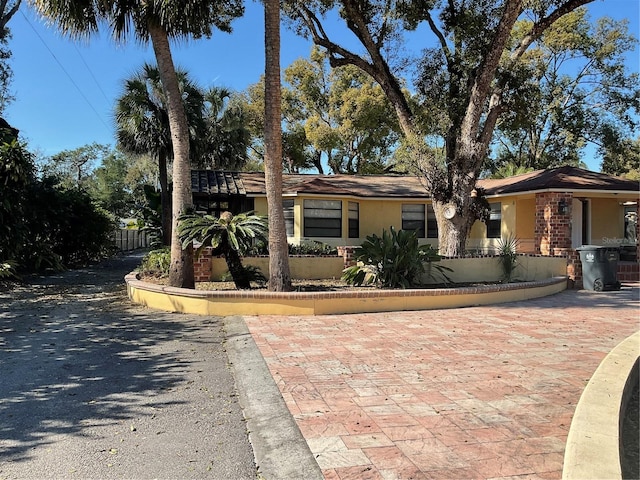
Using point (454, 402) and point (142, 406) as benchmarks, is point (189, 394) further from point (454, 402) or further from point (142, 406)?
point (454, 402)

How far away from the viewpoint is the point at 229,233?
933 centimetres

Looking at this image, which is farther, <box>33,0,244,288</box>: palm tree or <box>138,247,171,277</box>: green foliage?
<box>138,247,171,277</box>: green foliage

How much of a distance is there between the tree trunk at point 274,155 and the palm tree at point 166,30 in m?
1.46

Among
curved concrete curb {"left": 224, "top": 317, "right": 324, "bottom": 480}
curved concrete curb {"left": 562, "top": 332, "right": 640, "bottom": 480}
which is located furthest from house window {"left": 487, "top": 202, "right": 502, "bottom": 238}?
curved concrete curb {"left": 224, "top": 317, "right": 324, "bottom": 480}

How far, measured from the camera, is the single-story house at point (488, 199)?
14375mm

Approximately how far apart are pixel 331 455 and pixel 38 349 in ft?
16.6

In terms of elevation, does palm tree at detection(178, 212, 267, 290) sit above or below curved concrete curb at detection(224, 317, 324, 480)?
above

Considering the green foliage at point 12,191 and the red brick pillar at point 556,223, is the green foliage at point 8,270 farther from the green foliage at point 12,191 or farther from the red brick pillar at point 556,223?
the red brick pillar at point 556,223

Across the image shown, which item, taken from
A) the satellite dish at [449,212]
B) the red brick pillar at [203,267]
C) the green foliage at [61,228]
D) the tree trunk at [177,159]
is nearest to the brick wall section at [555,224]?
the satellite dish at [449,212]

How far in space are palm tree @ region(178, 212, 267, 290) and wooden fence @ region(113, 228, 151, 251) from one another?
1884 centimetres

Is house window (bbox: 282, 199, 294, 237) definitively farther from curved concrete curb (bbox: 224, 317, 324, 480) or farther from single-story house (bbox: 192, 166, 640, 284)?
curved concrete curb (bbox: 224, 317, 324, 480)

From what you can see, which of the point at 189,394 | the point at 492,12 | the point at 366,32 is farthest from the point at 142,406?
the point at 492,12

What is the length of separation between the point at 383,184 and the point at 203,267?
10.4 m

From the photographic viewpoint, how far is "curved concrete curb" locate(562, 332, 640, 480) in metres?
2.81
